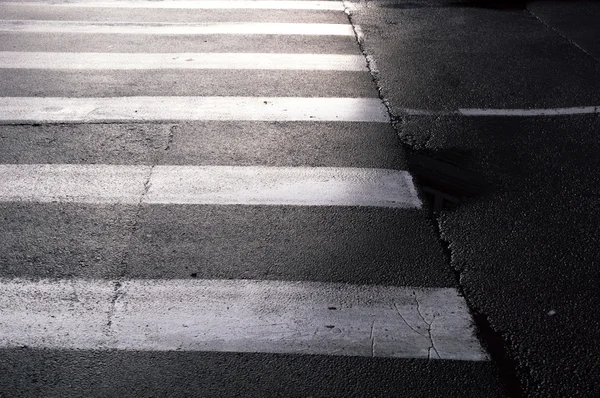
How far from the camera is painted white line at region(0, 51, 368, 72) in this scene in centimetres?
862

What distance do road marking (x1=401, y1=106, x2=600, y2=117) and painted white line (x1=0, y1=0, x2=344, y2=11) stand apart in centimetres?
495

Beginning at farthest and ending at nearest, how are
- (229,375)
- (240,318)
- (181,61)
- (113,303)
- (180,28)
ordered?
(180,28) → (181,61) → (113,303) → (240,318) → (229,375)

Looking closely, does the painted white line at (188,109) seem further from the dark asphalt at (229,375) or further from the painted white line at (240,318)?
the dark asphalt at (229,375)

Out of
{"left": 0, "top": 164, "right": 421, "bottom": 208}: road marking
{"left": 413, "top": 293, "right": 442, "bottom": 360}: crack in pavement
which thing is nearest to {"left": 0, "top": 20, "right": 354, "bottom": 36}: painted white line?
{"left": 0, "top": 164, "right": 421, "bottom": 208}: road marking

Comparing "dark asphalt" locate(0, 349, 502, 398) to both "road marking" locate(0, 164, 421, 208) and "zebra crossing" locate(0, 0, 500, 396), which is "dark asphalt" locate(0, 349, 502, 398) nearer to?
"zebra crossing" locate(0, 0, 500, 396)

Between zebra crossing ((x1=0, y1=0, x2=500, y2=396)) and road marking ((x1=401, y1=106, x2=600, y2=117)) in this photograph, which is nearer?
zebra crossing ((x1=0, y1=0, x2=500, y2=396))

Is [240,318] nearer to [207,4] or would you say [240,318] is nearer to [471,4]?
[207,4]

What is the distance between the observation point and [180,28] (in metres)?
10.5

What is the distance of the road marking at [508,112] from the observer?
7.20 meters

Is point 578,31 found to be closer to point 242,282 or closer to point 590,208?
point 590,208

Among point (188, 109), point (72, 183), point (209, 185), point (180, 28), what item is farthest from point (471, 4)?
point (72, 183)

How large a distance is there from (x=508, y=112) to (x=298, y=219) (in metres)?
2.95

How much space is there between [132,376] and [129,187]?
2243 millimetres

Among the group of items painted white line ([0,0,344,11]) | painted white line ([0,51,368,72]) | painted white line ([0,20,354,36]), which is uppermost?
painted white line ([0,51,368,72])
